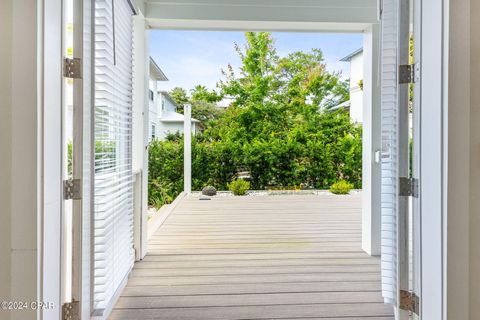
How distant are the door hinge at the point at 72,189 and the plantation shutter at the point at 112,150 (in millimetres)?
236

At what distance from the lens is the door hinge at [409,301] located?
1.67 meters

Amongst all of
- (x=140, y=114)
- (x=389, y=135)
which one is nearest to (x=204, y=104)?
(x=140, y=114)

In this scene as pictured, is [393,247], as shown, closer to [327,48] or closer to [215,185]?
[215,185]

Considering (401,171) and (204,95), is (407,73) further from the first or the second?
(204,95)

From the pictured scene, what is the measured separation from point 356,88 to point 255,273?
29.4 feet

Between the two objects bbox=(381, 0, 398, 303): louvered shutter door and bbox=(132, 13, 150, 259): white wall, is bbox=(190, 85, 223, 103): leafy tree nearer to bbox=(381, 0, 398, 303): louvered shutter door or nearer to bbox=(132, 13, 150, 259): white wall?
bbox=(132, 13, 150, 259): white wall

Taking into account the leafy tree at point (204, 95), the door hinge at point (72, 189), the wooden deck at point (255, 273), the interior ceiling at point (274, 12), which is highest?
the leafy tree at point (204, 95)

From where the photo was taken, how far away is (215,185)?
334 inches

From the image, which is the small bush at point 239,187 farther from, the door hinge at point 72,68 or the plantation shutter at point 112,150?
the door hinge at point 72,68
